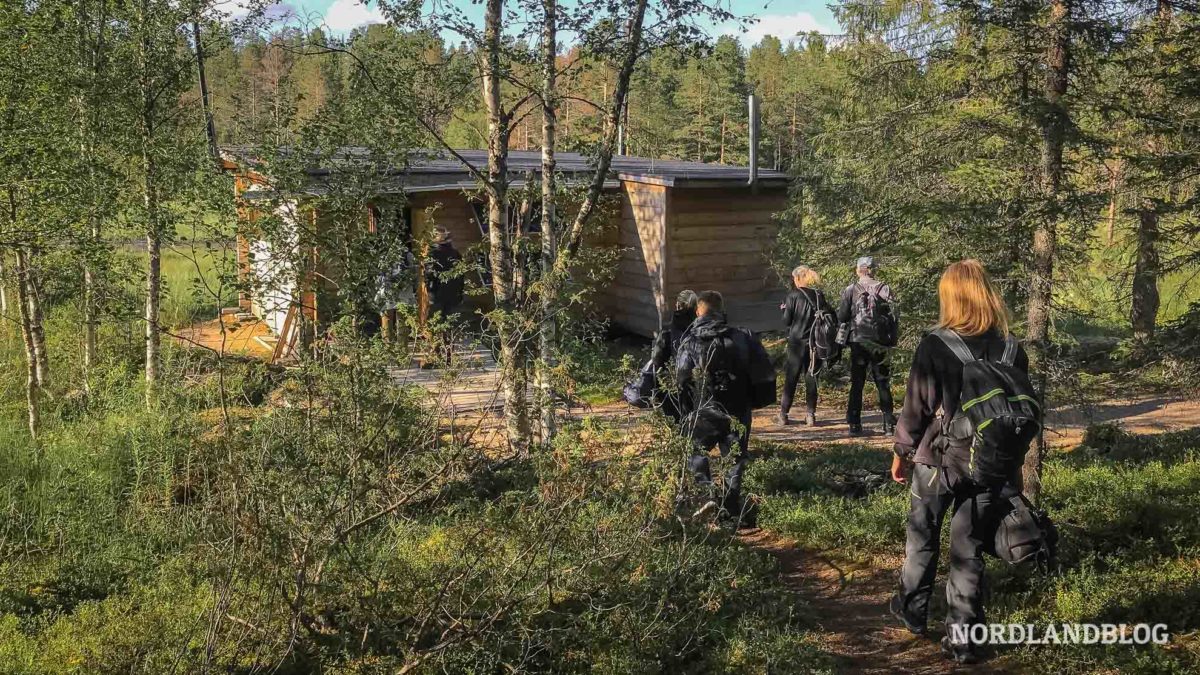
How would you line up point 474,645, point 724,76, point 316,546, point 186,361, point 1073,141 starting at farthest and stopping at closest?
point 724,76 → point 1073,141 → point 186,361 → point 474,645 → point 316,546

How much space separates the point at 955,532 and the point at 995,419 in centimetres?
73

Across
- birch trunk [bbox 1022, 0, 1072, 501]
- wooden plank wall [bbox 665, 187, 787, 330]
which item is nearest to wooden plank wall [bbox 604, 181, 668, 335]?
wooden plank wall [bbox 665, 187, 787, 330]

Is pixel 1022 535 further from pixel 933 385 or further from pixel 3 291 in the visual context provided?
pixel 3 291

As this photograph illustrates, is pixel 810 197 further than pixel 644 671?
Yes

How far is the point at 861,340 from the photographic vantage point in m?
8.67

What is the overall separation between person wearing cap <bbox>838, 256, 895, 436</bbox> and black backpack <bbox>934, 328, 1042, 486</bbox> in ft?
13.7

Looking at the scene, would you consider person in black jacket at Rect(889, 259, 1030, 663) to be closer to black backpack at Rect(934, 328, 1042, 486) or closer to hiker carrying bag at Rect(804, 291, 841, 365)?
black backpack at Rect(934, 328, 1042, 486)

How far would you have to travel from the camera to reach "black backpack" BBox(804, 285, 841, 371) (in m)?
9.21

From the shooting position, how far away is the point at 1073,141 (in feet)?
19.3

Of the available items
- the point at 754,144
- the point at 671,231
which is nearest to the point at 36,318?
the point at 671,231

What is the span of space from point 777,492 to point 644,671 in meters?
3.35

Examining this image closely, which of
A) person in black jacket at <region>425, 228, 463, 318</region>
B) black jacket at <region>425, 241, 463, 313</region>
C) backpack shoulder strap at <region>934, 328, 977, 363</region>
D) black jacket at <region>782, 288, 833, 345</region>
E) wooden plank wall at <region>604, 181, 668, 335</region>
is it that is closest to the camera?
backpack shoulder strap at <region>934, 328, 977, 363</region>

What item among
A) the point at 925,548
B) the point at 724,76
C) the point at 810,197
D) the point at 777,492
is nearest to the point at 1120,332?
the point at 810,197

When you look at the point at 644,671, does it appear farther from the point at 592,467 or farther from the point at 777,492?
the point at 777,492
